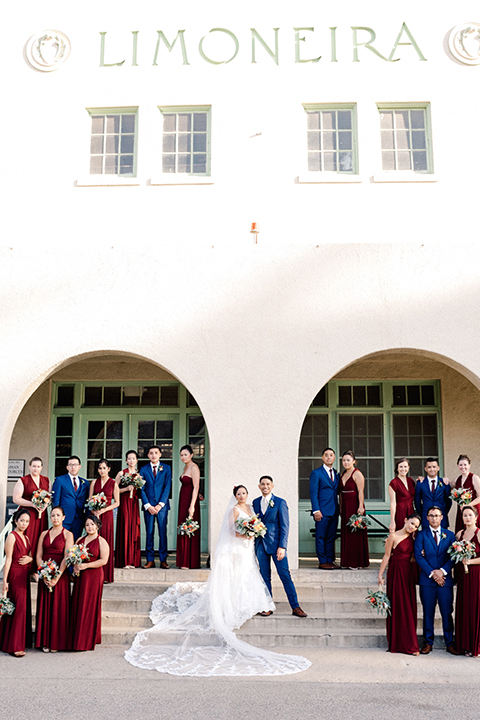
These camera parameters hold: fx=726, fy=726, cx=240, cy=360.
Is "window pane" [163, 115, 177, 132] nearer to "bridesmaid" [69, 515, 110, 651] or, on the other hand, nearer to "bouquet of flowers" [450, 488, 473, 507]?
"bridesmaid" [69, 515, 110, 651]

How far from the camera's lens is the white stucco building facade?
1012cm

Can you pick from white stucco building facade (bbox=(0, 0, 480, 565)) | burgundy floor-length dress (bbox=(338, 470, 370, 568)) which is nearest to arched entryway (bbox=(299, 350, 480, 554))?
white stucco building facade (bbox=(0, 0, 480, 565))

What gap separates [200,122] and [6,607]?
7728 millimetres

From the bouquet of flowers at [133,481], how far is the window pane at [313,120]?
6.05 metres

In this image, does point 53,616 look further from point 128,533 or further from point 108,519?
point 128,533

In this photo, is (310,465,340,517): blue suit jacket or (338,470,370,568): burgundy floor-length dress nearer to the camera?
(338,470,370,568): burgundy floor-length dress

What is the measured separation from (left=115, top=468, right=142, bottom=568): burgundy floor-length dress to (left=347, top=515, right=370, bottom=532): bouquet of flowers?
2.97m

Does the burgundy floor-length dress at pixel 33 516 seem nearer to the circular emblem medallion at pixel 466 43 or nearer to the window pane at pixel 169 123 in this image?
the window pane at pixel 169 123

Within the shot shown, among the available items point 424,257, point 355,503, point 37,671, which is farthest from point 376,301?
point 37,671

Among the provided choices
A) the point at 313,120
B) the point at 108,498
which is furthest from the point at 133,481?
the point at 313,120

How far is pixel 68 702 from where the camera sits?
6.19 metres

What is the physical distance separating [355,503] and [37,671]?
4871 mm

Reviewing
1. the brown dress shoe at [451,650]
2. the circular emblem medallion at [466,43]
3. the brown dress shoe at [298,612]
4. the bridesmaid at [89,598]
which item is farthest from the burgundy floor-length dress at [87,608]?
the circular emblem medallion at [466,43]

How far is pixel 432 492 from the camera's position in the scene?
9688 mm
